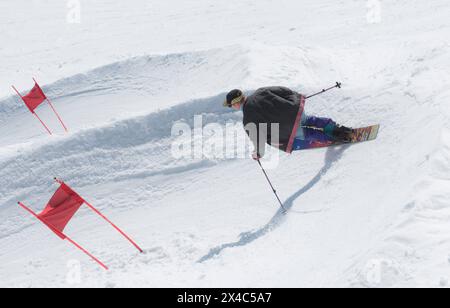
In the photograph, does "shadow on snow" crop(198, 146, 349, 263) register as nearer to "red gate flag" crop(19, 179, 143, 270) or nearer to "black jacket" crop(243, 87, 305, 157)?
"black jacket" crop(243, 87, 305, 157)

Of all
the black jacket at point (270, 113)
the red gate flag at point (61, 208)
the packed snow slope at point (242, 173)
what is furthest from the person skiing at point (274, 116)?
the red gate flag at point (61, 208)

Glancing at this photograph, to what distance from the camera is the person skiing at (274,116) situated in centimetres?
809

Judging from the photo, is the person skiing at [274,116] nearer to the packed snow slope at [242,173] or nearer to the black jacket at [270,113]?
the black jacket at [270,113]

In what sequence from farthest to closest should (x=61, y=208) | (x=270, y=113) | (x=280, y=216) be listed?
(x=280, y=216) → (x=270, y=113) → (x=61, y=208)

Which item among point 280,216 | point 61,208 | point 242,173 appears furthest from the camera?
point 242,173

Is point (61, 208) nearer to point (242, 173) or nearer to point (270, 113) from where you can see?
point (270, 113)

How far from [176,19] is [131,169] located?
44.9ft

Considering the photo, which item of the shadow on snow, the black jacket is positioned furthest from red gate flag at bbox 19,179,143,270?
the black jacket

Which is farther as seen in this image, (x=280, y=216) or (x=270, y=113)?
(x=280, y=216)

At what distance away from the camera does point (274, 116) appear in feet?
26.6

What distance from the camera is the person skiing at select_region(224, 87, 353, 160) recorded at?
318 inches

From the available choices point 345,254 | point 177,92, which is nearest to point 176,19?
point 177,92

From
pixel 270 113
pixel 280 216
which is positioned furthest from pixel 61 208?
pixel 270 113

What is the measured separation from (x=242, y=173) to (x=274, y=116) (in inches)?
80.3
